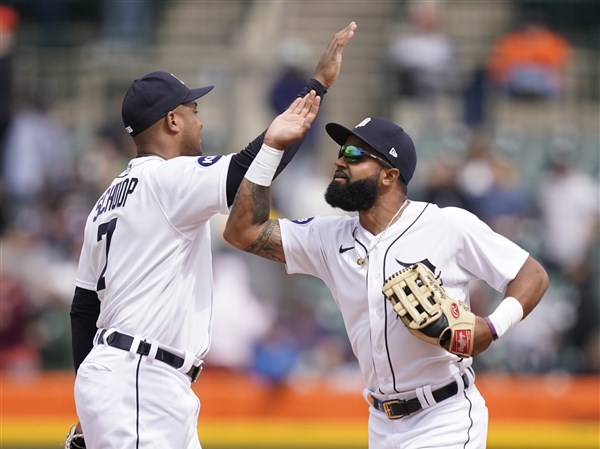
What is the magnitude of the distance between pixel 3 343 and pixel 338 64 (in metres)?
6.13

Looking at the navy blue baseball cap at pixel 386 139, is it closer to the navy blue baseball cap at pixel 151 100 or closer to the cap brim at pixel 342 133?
the cap brim at pixel 342 133

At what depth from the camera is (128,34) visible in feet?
49.7

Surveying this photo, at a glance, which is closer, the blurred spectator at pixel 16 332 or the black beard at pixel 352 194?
the black beard at pixel 352 194

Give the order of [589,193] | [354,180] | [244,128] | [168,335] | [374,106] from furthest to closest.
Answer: [374,106]
[244,128]
[589,193]
[354,180]
[168,335]

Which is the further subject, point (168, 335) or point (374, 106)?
point (374, 106)

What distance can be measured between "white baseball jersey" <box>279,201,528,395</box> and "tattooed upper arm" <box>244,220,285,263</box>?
33mm

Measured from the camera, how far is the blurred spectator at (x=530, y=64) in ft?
43.9

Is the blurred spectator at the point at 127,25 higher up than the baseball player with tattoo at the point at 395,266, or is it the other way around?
the baseball player with tattoo at the point at 395,266

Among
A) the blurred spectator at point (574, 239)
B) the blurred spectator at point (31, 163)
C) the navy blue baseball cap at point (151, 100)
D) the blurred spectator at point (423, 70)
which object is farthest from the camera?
the blurred spectator at point (423, 70)

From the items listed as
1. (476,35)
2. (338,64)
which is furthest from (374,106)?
(338,64)

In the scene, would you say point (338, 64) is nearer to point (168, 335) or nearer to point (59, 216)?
point (168, 335)

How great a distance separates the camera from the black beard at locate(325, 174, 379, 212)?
5.63 meters

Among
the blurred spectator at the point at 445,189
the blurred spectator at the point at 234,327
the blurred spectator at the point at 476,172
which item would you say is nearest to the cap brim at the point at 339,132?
the blurred spectator at the point at 234,327

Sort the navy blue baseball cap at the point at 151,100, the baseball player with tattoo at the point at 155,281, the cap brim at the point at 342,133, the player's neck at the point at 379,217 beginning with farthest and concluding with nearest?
the player's neck at the point at 379,217, the cap brim at the point at 342,133, the navy blue baseball cap at the point at 151,100, the baseball player with tattoo at the point at 155,281
